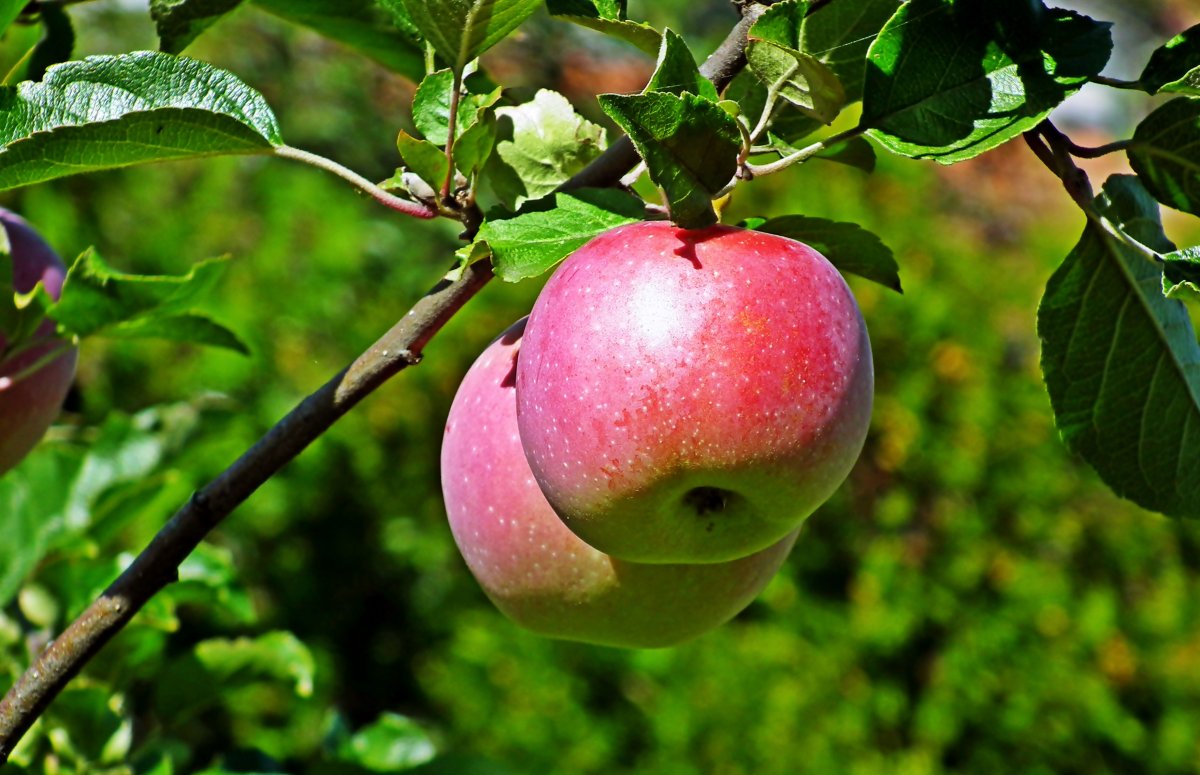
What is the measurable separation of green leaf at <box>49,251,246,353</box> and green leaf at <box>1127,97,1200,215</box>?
23.1 inches

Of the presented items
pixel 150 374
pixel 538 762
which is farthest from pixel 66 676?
pixel 150 374

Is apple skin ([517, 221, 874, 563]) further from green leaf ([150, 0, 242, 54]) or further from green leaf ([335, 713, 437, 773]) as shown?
green leaf ([335, 713, 437, 773])

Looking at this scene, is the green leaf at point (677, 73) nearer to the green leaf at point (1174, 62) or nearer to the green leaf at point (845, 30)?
the green leaf at point (845, 30)

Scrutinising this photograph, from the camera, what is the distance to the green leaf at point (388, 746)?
1192 mm

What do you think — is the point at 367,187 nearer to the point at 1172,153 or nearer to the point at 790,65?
the point at 790,65

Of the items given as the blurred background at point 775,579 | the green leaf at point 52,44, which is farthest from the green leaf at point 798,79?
the blurred background at point 775,579

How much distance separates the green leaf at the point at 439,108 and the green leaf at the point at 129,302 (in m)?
0.22

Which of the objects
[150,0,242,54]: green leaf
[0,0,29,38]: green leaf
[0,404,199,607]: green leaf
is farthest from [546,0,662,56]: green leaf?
[0,404,199,607]: green leaf

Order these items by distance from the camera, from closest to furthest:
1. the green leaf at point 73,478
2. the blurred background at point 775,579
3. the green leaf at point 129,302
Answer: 1. the green leaf at point 129,302
2. the green leaf at point 73,478
3. the blurred background at point 775,579

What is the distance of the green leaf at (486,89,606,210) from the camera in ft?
2.58

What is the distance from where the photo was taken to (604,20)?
2.19 feet

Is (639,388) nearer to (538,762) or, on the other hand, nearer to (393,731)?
(393,731)

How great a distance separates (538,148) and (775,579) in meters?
1.86

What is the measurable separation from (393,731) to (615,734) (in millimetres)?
1354
